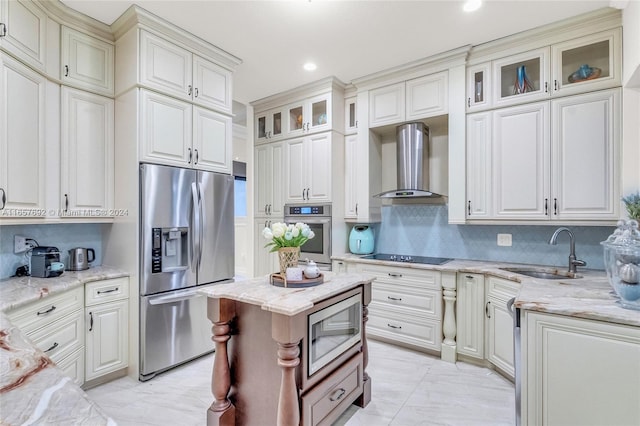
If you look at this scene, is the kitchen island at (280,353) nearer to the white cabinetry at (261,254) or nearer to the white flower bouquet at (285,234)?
the white flower bouquet at (285,234)

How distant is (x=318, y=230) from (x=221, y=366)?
81.5 inches

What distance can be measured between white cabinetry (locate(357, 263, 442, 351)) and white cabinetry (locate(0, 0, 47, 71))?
3.13 m

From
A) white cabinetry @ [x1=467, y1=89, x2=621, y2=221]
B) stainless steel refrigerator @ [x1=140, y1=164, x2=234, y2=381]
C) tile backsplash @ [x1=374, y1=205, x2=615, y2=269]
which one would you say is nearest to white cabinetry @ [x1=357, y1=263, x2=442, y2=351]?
tile backsplash @ [x1=374, y1=205, x2=615, y2=269]

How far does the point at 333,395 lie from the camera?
188cm

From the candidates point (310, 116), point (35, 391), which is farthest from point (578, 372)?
point (310, 116)

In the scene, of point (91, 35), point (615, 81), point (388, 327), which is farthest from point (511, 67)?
point (91, 35)

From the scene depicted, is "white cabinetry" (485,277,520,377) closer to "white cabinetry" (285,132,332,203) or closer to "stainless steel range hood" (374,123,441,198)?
"stainless steel range hood" (374,123,441,198)

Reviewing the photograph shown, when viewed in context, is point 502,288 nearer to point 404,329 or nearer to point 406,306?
point 406,306

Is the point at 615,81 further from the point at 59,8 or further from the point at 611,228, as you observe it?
the point at 59,8

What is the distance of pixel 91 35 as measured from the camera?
8.30ft

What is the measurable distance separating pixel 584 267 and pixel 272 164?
3.39m

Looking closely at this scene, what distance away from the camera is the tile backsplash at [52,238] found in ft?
7.46

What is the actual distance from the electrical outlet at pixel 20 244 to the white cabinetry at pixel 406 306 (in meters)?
2.83

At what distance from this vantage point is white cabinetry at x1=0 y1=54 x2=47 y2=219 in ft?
6.40
